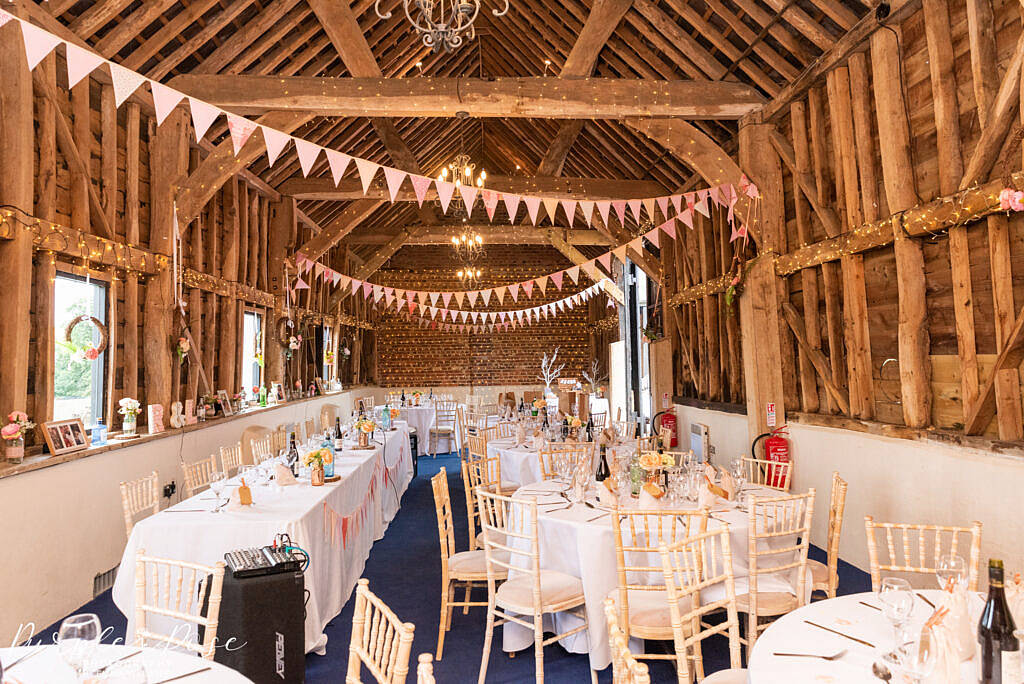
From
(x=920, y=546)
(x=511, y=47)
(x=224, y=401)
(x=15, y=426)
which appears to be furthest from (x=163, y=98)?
(x=511, y=47)

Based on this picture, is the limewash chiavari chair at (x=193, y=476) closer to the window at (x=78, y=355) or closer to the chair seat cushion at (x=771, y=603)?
the window at (x=78, y=355)

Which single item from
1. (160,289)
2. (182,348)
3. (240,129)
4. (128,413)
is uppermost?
(240,129)

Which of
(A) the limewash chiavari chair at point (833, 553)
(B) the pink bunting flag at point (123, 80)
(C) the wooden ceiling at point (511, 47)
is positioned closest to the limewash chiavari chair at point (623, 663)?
(A) the limewash chiavari chair at point (833, 553)

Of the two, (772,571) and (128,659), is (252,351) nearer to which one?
(128,659)

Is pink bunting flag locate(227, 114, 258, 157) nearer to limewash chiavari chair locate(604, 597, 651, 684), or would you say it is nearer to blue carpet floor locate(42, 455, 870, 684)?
blue carpet floor locate(42, 455, 870, 684)

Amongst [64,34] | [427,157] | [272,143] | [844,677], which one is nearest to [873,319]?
[844,677]

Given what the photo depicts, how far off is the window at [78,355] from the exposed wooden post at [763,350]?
5720 millimetres

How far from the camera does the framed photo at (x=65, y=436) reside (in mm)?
4020

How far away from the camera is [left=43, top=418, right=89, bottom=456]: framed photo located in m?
4.02

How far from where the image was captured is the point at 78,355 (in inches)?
184

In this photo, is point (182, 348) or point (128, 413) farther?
point (182, 348)

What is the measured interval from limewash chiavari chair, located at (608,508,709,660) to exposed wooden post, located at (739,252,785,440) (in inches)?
114

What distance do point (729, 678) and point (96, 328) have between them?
5237 mm

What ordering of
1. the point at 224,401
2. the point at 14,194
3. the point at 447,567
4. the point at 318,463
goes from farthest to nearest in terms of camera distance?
1. the point at 224,401
2. the point at 318,463
3. the point at 14,194
4. the point at 447,567
